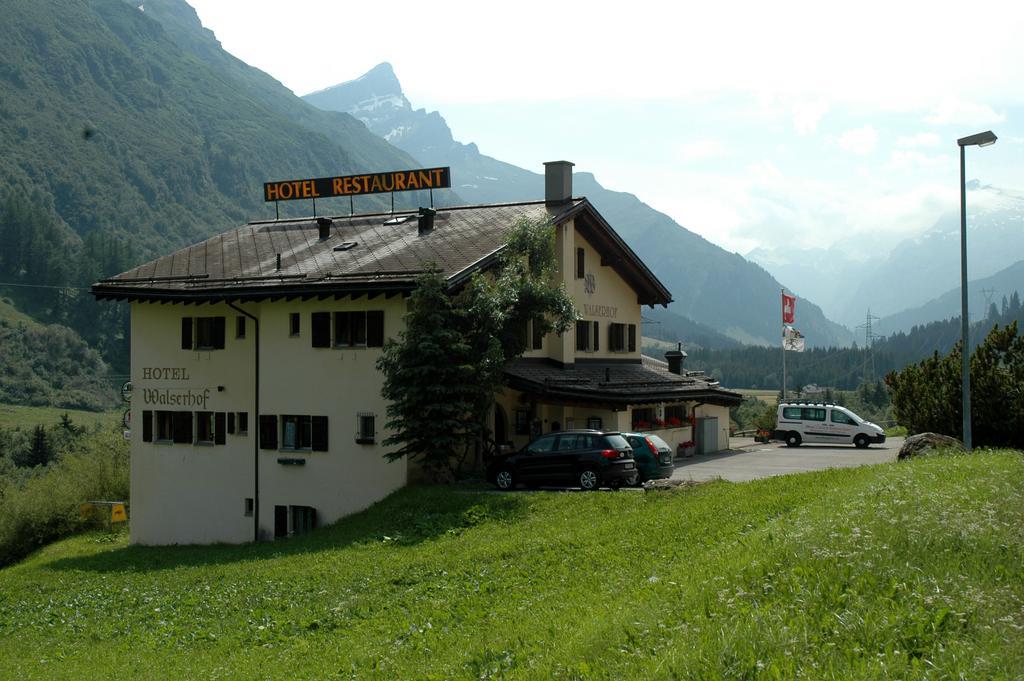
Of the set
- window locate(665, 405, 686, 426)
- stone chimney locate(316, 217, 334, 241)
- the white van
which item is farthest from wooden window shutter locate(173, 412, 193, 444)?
the white van

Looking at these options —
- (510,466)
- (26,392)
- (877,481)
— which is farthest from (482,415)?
(26,392)

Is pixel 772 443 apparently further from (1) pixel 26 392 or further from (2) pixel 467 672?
(1) pixel 26 392

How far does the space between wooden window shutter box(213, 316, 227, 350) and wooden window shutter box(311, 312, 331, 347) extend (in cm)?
459

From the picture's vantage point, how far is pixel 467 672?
1141 cm

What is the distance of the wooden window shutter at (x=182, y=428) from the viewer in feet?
119

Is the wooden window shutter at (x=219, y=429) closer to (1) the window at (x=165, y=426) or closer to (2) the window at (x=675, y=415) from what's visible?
(1) the window at (x=165, y=426)

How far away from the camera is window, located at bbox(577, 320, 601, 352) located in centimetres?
3950

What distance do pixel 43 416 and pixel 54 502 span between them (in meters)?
71.7

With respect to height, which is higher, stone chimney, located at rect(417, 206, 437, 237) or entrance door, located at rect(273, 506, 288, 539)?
stone chimney, located at rect(417, 206, 437, 237)

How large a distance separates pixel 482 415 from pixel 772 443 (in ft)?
79.5

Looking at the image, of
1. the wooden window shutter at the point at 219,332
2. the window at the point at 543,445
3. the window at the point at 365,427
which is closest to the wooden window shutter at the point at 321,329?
the window at the point at 365,427

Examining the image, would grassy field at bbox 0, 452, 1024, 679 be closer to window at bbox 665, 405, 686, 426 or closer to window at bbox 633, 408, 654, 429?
window at bbox 633, 408, 654, 429

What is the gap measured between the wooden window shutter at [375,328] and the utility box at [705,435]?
16.8m

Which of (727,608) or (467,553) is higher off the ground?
(727,608)
